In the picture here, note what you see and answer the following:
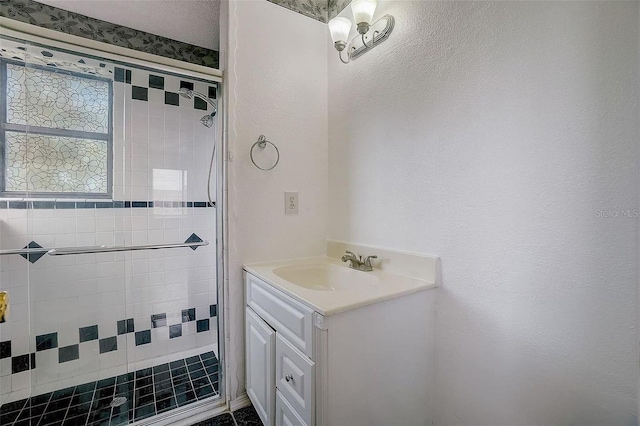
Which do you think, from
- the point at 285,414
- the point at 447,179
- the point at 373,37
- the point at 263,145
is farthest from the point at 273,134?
the point at 285,414

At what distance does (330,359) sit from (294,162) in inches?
46.1

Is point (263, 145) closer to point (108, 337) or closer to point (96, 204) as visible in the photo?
point (96, 204)

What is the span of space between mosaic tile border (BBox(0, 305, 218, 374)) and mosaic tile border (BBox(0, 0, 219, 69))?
1784 mm

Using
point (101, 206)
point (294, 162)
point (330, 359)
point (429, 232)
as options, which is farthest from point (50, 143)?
point (429, 232)

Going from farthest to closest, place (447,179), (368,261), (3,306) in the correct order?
(368,261)
(447,179)
(3,306)

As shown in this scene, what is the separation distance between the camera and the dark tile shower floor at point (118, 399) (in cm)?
144

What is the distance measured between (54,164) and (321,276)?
159 cm

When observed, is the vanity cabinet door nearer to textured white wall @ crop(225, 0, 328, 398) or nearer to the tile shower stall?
textured white wall @ crop(225, 0, 328, 398)

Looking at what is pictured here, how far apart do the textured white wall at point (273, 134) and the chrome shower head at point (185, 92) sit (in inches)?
14.1

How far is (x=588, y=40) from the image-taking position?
80cm

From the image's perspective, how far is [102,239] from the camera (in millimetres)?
1648

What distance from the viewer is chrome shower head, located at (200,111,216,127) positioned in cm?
172

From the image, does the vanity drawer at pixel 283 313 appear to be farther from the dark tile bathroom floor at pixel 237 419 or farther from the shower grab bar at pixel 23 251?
the shower grab bar at pixel 23 251

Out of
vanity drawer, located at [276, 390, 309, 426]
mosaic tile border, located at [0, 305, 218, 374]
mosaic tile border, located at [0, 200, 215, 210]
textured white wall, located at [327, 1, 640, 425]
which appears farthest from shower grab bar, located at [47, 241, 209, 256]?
textured white wall, located at [327, 1, 640, 425]
